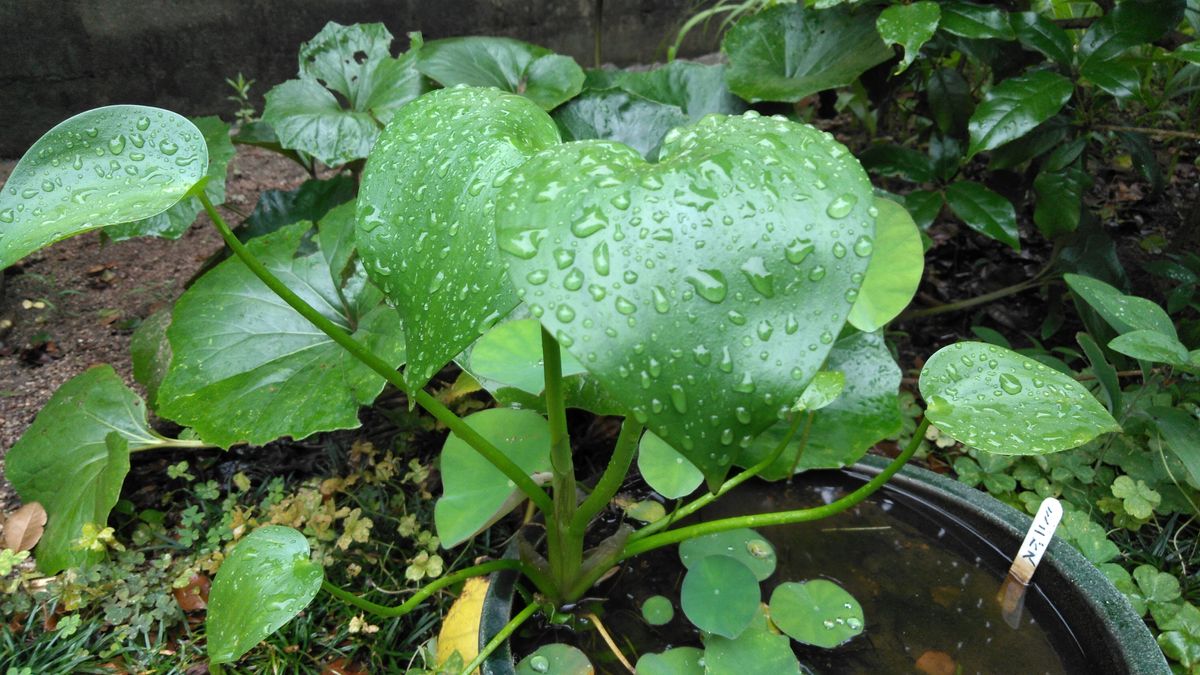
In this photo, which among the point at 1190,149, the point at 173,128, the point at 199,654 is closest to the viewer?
the point at 173,128

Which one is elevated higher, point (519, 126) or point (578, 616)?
point (519, 126)

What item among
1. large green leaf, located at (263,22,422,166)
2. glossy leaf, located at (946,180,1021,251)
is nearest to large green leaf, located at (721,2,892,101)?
glossy leaf, located at (946,180,1021,251)

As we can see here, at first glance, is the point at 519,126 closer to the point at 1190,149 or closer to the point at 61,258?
the point at 61,258

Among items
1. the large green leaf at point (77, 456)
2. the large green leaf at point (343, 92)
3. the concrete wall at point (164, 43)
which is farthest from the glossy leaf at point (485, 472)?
the concrete wall at point (164, 43)

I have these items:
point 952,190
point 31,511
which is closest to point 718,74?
point 952,190

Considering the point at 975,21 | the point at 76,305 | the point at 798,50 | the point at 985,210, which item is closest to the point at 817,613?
the point at 985,210

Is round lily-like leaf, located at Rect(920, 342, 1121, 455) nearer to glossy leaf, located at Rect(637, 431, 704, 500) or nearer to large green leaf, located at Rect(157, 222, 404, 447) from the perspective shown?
glossy leaf, located at Rect(637, 431, 704, 500)

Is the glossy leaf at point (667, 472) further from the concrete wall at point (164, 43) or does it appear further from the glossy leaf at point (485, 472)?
the concrete wall at point (164, 43)
